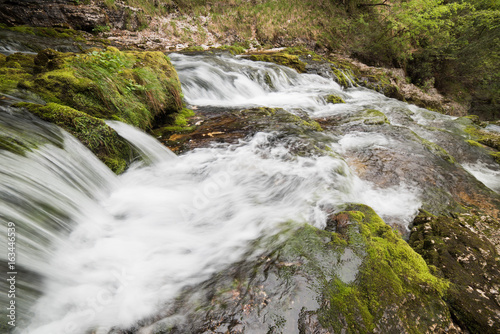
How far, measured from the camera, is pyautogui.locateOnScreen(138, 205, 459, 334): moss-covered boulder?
1.63 meters

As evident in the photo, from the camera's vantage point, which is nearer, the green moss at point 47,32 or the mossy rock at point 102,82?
the mossy rock at point 102,82

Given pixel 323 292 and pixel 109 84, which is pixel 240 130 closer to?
pixel 109 84

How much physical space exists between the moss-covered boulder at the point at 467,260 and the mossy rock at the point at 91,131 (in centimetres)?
432

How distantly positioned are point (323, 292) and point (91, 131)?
11.9 ft

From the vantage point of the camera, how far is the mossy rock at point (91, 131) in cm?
308

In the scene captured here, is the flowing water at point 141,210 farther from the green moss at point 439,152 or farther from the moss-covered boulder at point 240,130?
the green moss at point 439,152

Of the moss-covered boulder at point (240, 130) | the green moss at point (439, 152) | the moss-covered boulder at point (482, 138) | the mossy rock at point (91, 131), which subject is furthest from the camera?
the moss-covered boulder at point (482, 138)

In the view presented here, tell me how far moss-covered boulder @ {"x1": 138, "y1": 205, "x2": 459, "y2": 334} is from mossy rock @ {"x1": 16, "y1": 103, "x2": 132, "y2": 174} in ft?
8.40

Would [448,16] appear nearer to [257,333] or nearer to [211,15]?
[211,15]

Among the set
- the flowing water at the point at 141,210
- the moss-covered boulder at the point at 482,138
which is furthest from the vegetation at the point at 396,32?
the flowing water at the point at 141,210

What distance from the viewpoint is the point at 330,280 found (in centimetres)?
189

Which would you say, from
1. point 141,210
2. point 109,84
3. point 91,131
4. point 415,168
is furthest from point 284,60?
point 141,210

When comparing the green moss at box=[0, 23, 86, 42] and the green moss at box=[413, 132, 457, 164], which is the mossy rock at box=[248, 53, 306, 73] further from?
the green moss at box=[0, 23, 86, 42]

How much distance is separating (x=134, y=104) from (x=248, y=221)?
3477mm
